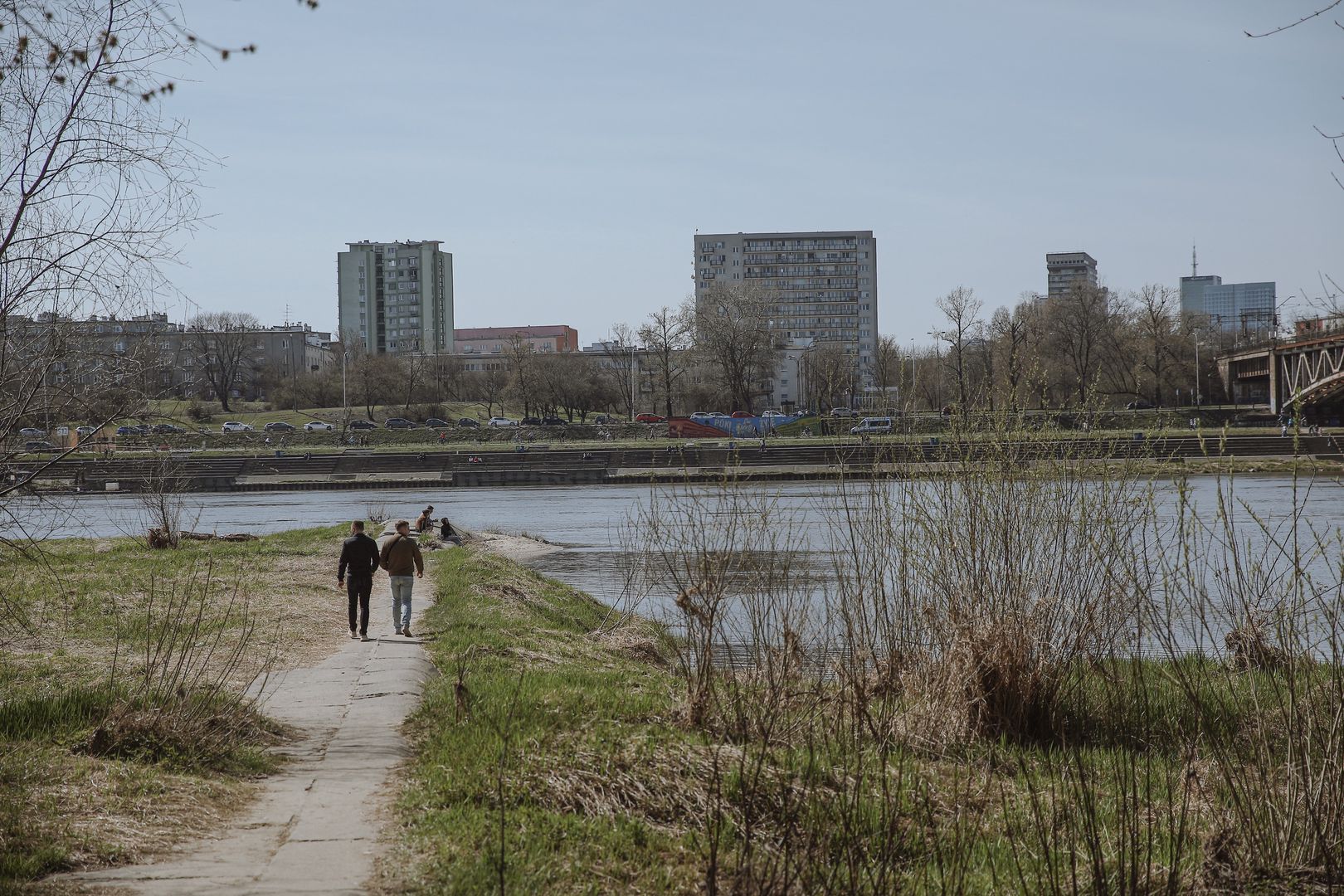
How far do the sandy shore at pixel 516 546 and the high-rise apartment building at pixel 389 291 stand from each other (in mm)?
157277

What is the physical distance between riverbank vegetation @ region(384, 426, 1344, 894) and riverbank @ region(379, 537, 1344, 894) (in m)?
0.03

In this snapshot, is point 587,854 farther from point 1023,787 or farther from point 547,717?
point 1023,787

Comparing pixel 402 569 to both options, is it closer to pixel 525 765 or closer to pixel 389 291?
pixel 525 765

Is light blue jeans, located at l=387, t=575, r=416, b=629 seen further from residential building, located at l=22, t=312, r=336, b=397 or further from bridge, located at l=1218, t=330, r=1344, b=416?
bridge, located at l=1218, t=330, r=1344, b=416

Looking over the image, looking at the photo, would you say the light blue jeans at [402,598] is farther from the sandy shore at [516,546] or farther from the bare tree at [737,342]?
the bare tree at [737,342]

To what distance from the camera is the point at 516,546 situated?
108 ft

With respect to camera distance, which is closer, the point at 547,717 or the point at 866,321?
the point at 547,717

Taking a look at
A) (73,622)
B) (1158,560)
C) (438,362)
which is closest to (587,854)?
(1158,560)

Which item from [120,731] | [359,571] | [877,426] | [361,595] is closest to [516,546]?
[361,595]

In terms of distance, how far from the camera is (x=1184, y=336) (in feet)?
375

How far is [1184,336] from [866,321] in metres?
83.6

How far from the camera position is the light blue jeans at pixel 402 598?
14797mm

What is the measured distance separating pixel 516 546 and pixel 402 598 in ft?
58.7

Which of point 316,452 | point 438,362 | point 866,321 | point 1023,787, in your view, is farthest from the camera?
point 866,321
